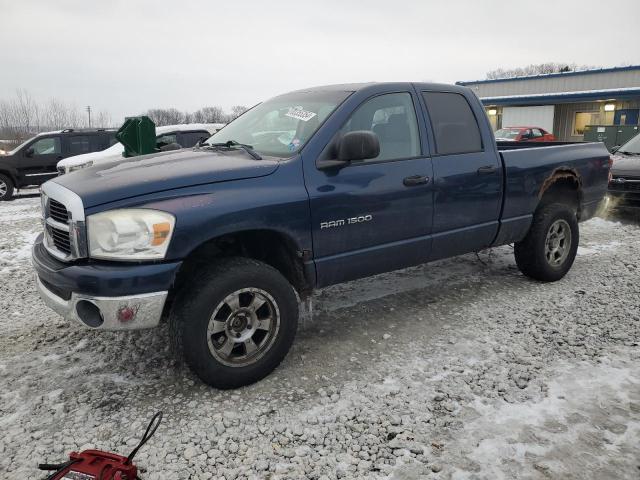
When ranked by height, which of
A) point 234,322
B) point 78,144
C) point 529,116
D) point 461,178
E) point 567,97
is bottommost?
point 234,322

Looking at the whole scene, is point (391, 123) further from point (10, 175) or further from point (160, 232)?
point (10, 175)

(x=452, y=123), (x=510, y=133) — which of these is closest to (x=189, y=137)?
(x=452, y=123)

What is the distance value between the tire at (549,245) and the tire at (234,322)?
9.34ft

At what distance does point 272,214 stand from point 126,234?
88cm

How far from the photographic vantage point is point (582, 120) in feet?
100

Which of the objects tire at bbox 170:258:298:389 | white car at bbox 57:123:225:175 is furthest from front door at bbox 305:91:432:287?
white car at bbox 57:123:225:175

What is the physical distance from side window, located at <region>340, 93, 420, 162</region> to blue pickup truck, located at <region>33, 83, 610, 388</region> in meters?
0.01

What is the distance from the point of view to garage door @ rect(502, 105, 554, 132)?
30984mm

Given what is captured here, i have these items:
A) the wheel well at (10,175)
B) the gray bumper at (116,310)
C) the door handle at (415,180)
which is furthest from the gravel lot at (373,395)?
the wheel well at (10,175)

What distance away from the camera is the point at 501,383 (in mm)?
3207

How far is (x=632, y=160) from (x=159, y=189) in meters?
8.38

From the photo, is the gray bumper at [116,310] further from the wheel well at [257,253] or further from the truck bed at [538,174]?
the truck bed at [538,174]

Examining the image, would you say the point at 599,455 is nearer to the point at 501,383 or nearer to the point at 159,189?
the point at 501,383

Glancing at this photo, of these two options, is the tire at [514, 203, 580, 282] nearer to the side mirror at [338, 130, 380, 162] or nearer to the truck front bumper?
the side mirror at [338, 130, 380, 162]
